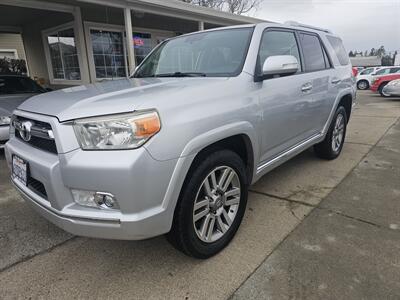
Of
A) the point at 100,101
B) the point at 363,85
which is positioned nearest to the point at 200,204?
the point at 100,101

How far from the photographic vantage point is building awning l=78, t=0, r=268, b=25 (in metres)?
7.74

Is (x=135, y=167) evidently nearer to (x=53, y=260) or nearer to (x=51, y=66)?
(x=53, y=260)

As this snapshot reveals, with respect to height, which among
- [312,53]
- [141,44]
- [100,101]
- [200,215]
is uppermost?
[141,44]

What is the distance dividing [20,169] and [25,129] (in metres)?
0.30

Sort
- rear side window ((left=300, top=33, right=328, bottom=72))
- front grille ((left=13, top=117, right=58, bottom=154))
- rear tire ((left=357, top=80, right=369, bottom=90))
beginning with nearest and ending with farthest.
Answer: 1. front grille ((left=13, top=117, right=58, bottom=154))
2. rear side window ((left=300, top=33, right=328, bottom=72))
3. rear tire ((left=357, top=80, right=369, bottom=90))

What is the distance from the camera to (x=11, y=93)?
634 centimetres

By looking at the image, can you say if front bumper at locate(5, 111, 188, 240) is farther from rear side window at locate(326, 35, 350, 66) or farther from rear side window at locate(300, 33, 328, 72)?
rear side window at locate(326, 35, 350, 66)

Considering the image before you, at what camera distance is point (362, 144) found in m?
5.86

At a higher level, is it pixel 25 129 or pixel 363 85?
pixel 25 129

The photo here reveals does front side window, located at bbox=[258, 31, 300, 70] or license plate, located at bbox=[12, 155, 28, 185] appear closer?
license plate, located at bbox=[12, 155, 28, 185]

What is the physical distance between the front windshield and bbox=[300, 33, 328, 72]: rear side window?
111 cm

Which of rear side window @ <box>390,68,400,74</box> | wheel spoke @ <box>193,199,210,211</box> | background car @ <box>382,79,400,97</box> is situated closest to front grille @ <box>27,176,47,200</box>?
wheel spoke @ <box>193,199,210,211</box>

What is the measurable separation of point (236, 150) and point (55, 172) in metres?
1.47

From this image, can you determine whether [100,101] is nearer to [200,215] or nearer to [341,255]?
[200,215]
